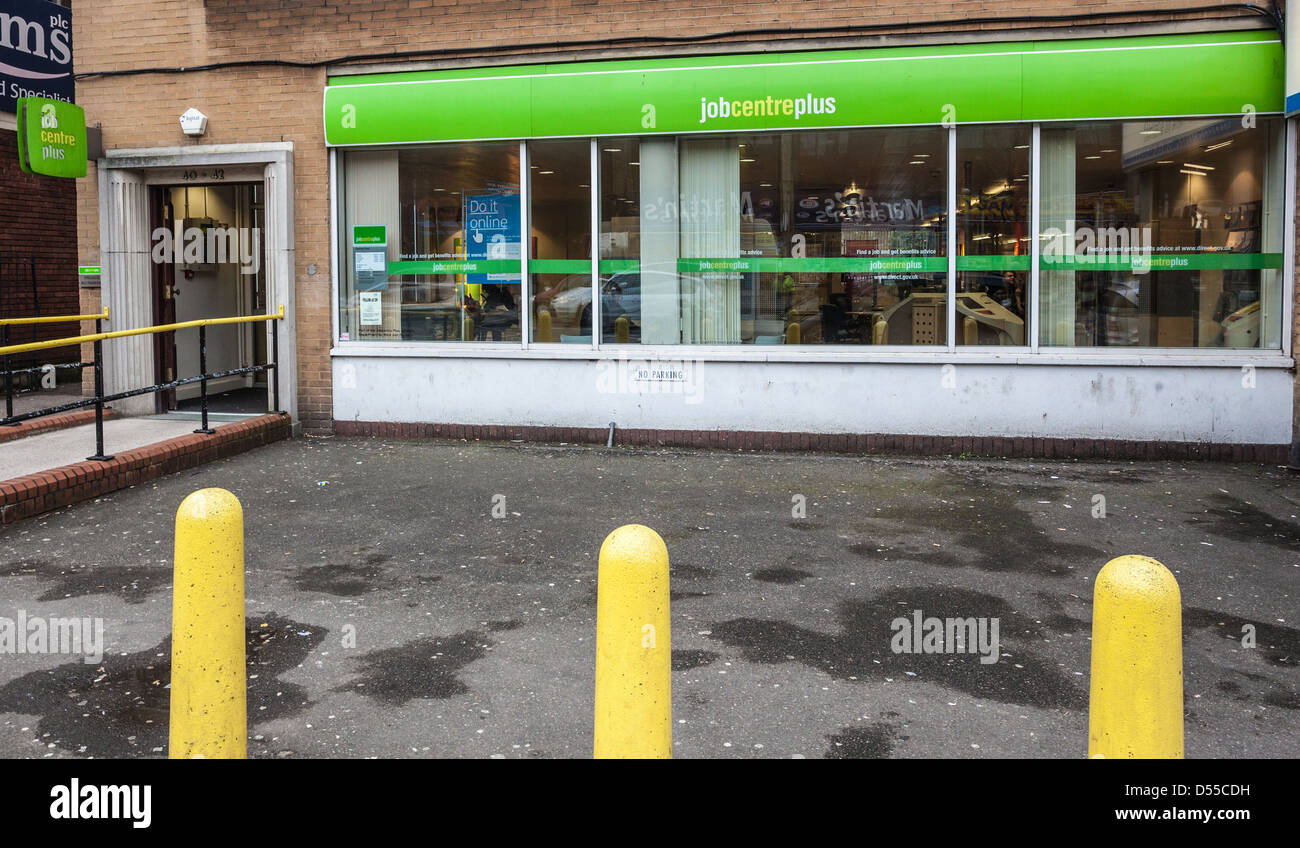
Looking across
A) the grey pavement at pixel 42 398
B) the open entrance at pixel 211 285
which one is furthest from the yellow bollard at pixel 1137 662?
the grey pavement at pixel 42 398

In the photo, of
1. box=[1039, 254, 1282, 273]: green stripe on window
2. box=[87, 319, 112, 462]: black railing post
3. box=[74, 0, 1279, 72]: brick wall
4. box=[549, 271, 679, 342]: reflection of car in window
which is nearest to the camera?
box=[87, 319, 112, 462]: black railing post

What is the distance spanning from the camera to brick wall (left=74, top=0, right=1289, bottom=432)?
1087 cm

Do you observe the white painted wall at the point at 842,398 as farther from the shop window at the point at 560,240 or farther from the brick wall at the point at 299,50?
the brick wall at the point at 299,50

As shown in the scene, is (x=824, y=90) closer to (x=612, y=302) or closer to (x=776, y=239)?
(x=776, y=239)

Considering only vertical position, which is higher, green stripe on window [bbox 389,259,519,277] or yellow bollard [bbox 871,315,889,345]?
green stripe on window [bbox 389,259,519,277]

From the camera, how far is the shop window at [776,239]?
10.6 m

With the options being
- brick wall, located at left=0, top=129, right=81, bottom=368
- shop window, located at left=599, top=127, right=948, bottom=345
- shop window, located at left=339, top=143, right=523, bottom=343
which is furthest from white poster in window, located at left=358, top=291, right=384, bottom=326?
brick wall, located at left=0, top=129, right=81, bottom=368

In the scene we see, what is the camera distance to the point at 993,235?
1053 cm

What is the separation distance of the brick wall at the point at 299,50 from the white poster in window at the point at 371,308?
348 millimetres

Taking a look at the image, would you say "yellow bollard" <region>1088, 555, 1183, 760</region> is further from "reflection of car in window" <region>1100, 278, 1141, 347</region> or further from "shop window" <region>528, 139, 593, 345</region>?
"shop window" <region>528, 139, 593, 345</region>

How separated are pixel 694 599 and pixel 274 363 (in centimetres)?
709

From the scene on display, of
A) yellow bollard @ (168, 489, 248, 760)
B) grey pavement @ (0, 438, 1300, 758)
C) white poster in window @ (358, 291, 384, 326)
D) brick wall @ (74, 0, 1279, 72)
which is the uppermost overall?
brick wall @ (74, 0, 1279, 72)

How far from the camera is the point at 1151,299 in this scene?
406 inches

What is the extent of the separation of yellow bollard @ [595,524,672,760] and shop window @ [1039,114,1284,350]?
27.7 feet
